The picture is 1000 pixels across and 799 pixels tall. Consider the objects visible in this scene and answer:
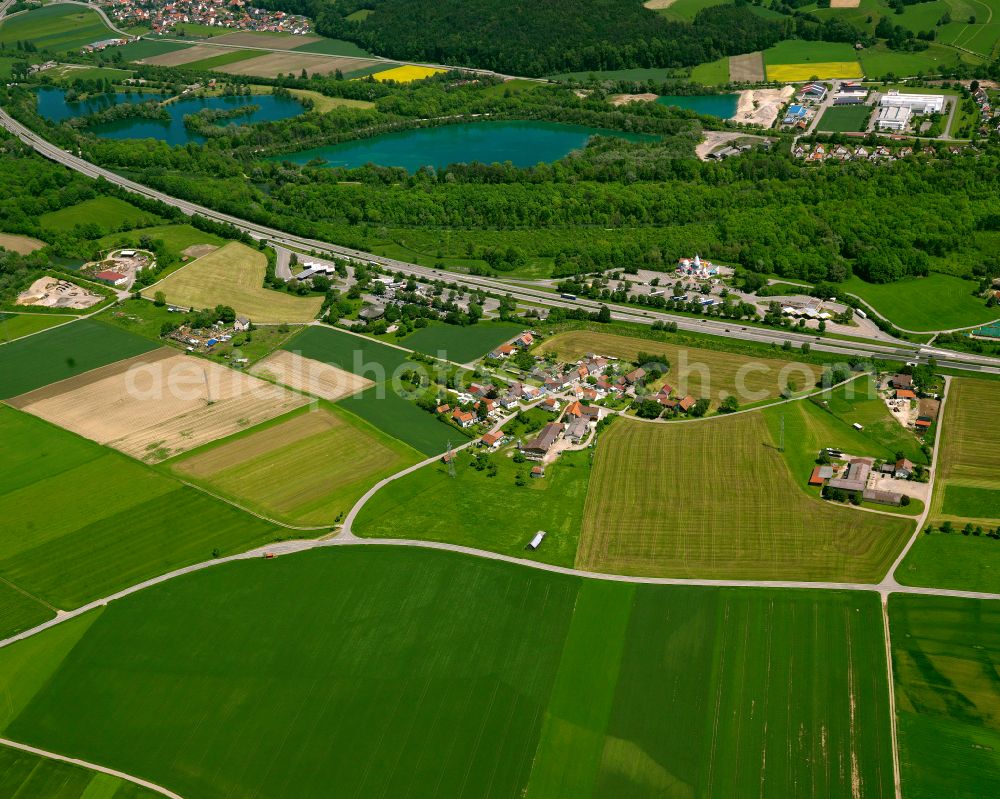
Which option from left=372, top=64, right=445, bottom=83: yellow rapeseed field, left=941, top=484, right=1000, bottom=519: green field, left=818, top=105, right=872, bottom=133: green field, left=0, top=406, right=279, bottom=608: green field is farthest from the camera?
left=372, top=64, right=445, bottom=83: yellow rapeseed field

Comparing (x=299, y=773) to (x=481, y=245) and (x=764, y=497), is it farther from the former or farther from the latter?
(x=481, y=245)

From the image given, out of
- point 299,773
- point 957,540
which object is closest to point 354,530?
point 299,773

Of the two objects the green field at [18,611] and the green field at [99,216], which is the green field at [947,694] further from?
the green field at [99,216]

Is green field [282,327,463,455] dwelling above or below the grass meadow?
below

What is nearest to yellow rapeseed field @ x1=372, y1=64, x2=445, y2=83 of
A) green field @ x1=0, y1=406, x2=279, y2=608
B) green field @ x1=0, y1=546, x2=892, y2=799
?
green field @ x1=0, y1=406, x2=279, y2=608

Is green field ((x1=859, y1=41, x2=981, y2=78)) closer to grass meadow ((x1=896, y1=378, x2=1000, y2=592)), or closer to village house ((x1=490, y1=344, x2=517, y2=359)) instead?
grass meadow ((x1=896, y1=378, x2=1000, y2=592))

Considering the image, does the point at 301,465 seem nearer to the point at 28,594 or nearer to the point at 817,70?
the point at 28,594
